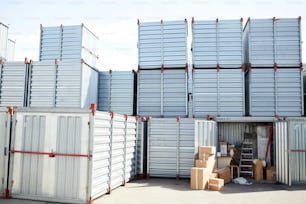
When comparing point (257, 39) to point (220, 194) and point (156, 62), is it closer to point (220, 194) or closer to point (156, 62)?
point (156, 62)

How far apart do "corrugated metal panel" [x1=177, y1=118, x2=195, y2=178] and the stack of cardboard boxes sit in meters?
0.65

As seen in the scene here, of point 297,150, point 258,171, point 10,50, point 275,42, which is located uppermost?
point 275,42

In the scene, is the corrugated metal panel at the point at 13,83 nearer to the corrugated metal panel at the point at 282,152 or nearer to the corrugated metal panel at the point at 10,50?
the corrugated metal panel at the point at 10,50

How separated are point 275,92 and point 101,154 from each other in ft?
29.6

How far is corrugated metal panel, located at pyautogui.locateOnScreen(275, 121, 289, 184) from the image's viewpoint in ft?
33.6

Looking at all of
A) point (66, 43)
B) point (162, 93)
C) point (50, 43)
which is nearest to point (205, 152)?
point (162, 93)

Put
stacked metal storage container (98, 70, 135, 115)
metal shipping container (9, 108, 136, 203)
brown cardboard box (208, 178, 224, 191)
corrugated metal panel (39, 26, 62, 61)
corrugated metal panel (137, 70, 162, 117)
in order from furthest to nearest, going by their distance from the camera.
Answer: stacked metal storage container (98, 70, 135, 115)
corrugated metal panel (39, 26, 62, 61)
corrugated metal panel (137, 70, 162, 117)
brown cardboard box (208, 178, 224, 191)
metal shipping container (9, 108, 136, 203)

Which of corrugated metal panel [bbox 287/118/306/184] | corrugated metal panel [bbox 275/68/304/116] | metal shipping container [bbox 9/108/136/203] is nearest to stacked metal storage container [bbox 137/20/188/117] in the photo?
corrugated metal panel [bbox 275/68/304/116]

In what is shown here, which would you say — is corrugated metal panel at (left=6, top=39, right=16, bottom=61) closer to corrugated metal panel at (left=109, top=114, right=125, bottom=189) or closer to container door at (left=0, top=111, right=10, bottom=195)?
container door at (left=0, top=111, right=10, bottom=195)

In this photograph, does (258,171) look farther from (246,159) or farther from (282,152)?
(282,152)

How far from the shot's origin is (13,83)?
41.5 feet

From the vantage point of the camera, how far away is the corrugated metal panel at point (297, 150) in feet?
33.3

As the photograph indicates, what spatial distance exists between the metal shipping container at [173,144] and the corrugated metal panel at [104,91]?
132 inches

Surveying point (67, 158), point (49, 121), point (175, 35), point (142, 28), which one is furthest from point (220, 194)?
point (142, 28)
